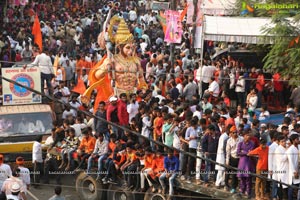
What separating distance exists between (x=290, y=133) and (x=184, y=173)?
216 centimetres

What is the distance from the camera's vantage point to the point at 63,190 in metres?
20.7

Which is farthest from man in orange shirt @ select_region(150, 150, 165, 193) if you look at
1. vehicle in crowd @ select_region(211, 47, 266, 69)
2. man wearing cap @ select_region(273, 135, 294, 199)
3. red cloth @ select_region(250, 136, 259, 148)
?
vehicle in crowd @ select_region(211, 47, 266, 69)

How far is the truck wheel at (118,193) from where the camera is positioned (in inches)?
733

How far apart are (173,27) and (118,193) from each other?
10.4 m

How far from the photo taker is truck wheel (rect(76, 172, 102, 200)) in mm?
19209

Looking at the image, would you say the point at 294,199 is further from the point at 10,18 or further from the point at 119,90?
the point at 10,18

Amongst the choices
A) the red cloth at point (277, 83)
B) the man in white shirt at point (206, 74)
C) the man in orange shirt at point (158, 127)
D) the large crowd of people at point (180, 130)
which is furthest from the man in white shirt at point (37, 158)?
the red cloth at point (277, 83)

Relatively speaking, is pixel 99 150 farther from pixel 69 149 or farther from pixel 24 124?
pixel 24 124

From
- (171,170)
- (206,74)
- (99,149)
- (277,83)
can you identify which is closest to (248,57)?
(206,74)

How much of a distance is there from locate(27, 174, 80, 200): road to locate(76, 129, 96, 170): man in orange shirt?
845mm

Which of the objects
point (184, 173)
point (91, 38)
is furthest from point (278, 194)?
point (91, 38)

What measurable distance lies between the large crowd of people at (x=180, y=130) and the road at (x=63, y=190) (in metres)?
0.16

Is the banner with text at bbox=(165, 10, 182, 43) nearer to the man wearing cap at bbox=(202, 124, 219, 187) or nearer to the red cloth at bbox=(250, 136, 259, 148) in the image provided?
the man wearing cap at bbox=(202, 124, 219, 187)

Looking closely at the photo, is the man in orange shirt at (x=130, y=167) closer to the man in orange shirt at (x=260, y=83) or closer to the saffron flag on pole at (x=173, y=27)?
the man in orange shirt at (x=260, y=83)
